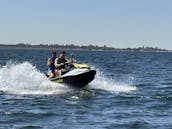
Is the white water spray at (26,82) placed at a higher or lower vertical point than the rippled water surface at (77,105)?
higher

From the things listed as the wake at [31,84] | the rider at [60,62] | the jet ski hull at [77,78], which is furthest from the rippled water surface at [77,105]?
the rider at [60,62]

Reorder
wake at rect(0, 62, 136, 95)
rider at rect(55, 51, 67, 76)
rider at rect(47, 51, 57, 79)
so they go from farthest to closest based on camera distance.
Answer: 1. rider at rect(47, 51, 57, 79)
2. rider at rect(55, 51, 67, 76)
3. wake at rect(0, 62, 136, 95)

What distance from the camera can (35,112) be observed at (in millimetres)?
16938

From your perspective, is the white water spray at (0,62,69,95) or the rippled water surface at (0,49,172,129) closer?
the rippled water surface at (0,49,172,129)

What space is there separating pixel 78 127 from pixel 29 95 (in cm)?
787

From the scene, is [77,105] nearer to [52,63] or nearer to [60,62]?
[60,62]

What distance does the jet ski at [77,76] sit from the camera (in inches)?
906

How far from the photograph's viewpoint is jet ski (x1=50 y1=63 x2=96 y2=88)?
23016 mm

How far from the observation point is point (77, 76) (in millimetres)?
22953

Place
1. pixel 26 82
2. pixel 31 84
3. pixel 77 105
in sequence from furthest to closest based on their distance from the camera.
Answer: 1. pixel 26 82
2. pixel 31 84
3. pixel 77 105

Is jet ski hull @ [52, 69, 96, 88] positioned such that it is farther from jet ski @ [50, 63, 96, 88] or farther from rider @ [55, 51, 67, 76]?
rider @ [55, 51, 67, 76]

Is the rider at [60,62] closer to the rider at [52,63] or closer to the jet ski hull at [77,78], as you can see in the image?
the rider at [52,63]

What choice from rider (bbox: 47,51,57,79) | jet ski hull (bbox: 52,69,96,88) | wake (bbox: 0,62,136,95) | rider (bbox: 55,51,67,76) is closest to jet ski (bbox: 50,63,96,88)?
jet ski hull (bbox: 52,69,96,88)

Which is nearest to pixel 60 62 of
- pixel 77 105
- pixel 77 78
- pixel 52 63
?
pixel 52 63
